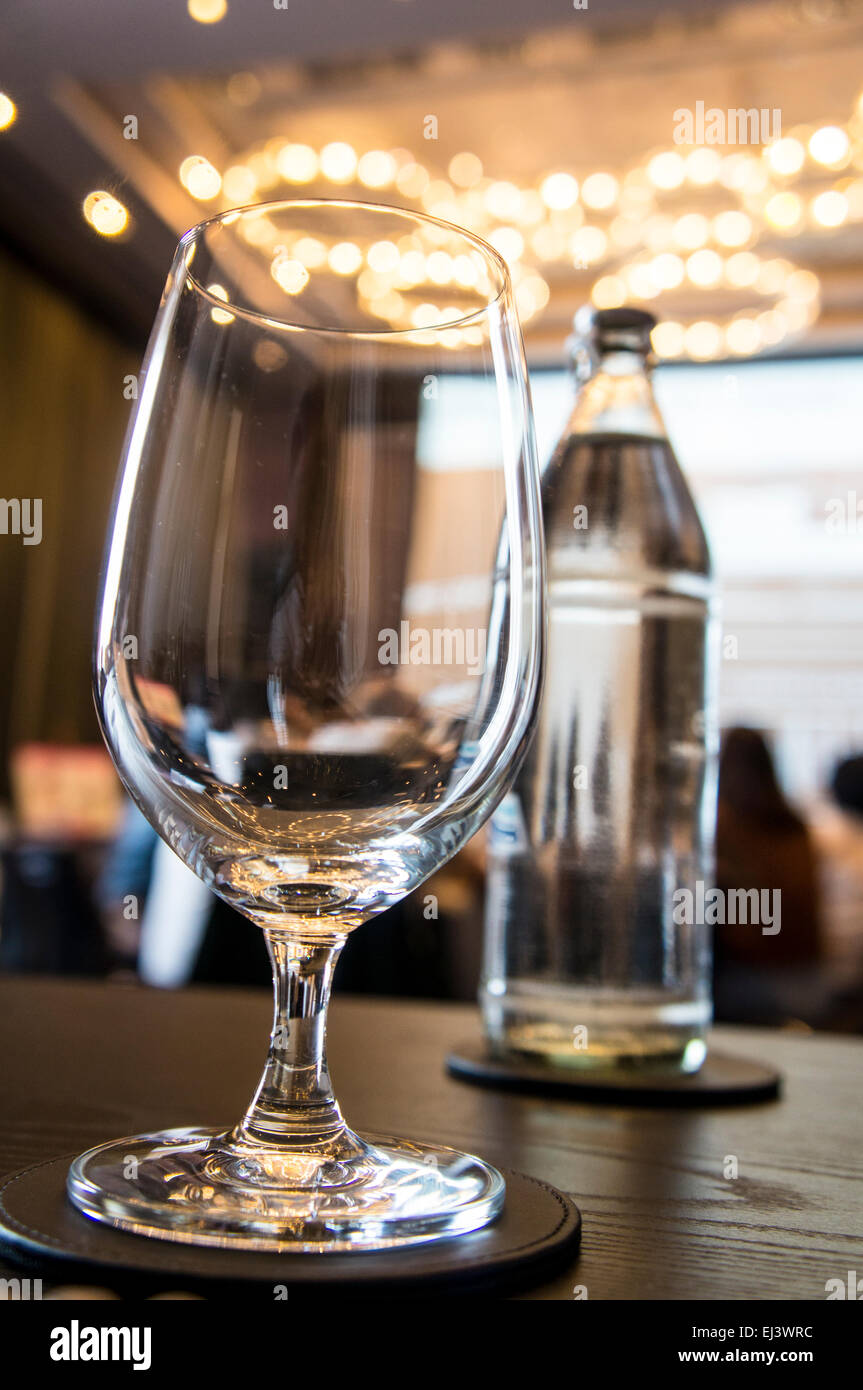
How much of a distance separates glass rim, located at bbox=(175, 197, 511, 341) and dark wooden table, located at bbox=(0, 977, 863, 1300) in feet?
0.70

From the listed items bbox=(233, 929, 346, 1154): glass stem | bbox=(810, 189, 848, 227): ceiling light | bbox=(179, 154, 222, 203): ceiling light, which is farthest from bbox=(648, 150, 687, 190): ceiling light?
bbox=(233, 929, 346, 1154): glass stem

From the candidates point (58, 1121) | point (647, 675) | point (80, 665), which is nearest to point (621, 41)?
point (80, 665)

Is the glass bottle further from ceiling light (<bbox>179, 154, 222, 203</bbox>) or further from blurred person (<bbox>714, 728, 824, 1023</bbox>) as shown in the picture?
ceiling light (<bbox>179, 154, 222, 203</bbox>)

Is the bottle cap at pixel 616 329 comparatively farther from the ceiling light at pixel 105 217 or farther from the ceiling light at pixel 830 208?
the ceiling light at pixel 105 217

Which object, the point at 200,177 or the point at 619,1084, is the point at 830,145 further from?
the point at 619,1084

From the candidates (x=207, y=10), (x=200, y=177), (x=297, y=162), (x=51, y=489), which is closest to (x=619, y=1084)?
(x=207, y=10)

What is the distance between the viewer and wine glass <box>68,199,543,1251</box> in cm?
30

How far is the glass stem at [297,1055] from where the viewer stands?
0.30 m

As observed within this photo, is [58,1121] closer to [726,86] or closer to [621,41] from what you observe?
[621,41]

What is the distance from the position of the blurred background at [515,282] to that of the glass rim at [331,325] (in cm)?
151

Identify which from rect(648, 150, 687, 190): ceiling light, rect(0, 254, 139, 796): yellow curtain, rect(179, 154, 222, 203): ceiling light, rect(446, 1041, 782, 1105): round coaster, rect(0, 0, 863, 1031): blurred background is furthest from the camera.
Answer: rect(0, 254, 139, 796): yellow curtain

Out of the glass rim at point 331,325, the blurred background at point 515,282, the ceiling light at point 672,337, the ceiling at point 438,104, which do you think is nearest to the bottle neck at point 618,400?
the glass rim at point 331,325

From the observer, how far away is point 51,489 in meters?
4.85

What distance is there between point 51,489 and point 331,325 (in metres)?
4.77
